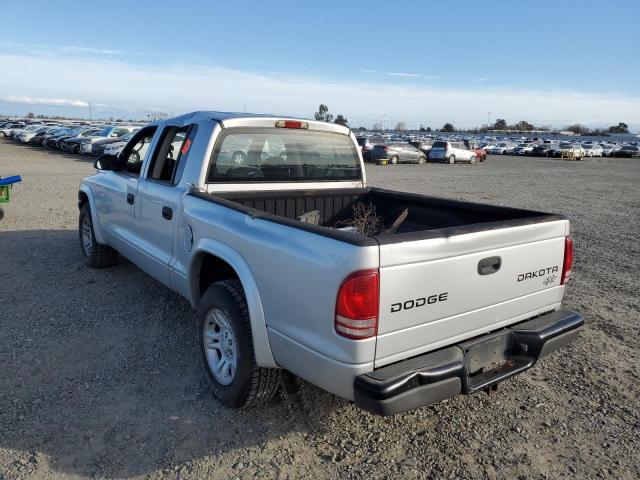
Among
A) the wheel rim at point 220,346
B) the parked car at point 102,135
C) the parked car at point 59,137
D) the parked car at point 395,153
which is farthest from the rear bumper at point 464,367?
the parked car at point 59,137

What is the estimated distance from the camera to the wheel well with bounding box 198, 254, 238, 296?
142 inches

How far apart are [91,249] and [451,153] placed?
3121cm

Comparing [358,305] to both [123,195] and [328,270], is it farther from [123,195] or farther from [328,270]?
[123,195]

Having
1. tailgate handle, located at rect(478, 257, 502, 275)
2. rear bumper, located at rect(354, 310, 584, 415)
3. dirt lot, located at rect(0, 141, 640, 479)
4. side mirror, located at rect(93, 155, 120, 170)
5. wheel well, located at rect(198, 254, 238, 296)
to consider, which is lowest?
dirt lot, located at rect(0, 141, 640, 479)

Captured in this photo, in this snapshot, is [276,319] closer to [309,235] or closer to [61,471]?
[309,235]

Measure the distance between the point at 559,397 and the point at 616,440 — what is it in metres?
0.51

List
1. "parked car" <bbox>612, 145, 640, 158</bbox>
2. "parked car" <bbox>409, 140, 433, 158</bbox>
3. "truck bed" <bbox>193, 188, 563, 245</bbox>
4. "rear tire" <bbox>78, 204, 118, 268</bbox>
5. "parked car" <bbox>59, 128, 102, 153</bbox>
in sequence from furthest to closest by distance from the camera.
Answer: "parked car" <bbox>612, 145, 640, 158</bbox>, "parked car" <bbox>409, 140, 433, 158</bbox>, "parked car" <bbox>59, 128, 102, 153</bbox>, "rear tire" <bbox>78, 204, 118, 268</bbox>, "truck bed" <bbox>193, 188, 563, 245</bbox>

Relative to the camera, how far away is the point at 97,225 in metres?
5.80

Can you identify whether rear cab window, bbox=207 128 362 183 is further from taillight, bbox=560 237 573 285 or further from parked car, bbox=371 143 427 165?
parked car, bbox=371 143 427 165

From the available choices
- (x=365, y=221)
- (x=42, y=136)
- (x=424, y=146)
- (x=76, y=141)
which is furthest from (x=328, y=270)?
(x=424, y=146)

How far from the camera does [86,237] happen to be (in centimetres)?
639

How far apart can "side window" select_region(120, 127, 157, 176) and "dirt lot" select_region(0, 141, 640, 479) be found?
133cm

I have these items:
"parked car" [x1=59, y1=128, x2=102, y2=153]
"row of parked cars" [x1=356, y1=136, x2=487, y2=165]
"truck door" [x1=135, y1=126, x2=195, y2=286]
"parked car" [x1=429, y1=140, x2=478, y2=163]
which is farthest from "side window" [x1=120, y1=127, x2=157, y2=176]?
"parked car" [x1=429, y1=140, x2=478, y2=163]

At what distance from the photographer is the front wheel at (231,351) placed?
3.10m
